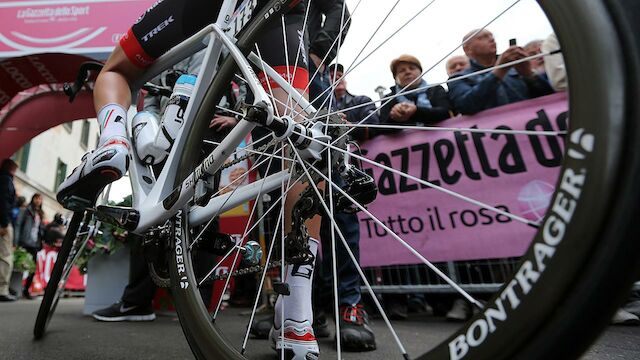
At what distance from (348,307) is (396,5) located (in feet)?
3.98

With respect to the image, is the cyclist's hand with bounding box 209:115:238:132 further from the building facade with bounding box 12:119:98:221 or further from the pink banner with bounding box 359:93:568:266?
the building facade with bounding box 12:119:98:221

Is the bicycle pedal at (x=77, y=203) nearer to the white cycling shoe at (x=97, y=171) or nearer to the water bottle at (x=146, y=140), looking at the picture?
the white cycling shoe at (x=97, y=171)

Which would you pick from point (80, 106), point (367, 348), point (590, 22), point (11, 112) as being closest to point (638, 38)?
point (590, 22)

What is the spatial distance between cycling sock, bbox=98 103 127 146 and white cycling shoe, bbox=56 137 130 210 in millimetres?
33

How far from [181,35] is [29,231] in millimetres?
6418

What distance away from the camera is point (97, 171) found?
1.17 m

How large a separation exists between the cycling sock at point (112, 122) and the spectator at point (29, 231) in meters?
6.06

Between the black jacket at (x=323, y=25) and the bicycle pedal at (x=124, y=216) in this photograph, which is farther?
the black jacket at (x=323, y=25)

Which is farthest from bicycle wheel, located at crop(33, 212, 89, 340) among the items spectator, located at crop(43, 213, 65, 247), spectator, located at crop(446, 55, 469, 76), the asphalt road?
spectator, located at crop(43, 213, 65, 247)

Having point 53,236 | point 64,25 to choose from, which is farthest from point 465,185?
point 53,236

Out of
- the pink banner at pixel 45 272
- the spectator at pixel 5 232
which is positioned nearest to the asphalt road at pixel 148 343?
the spectator at pixel 5 232

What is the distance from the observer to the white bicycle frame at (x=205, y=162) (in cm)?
102

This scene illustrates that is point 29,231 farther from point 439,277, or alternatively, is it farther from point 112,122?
point 112,122

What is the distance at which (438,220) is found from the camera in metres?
2.67
